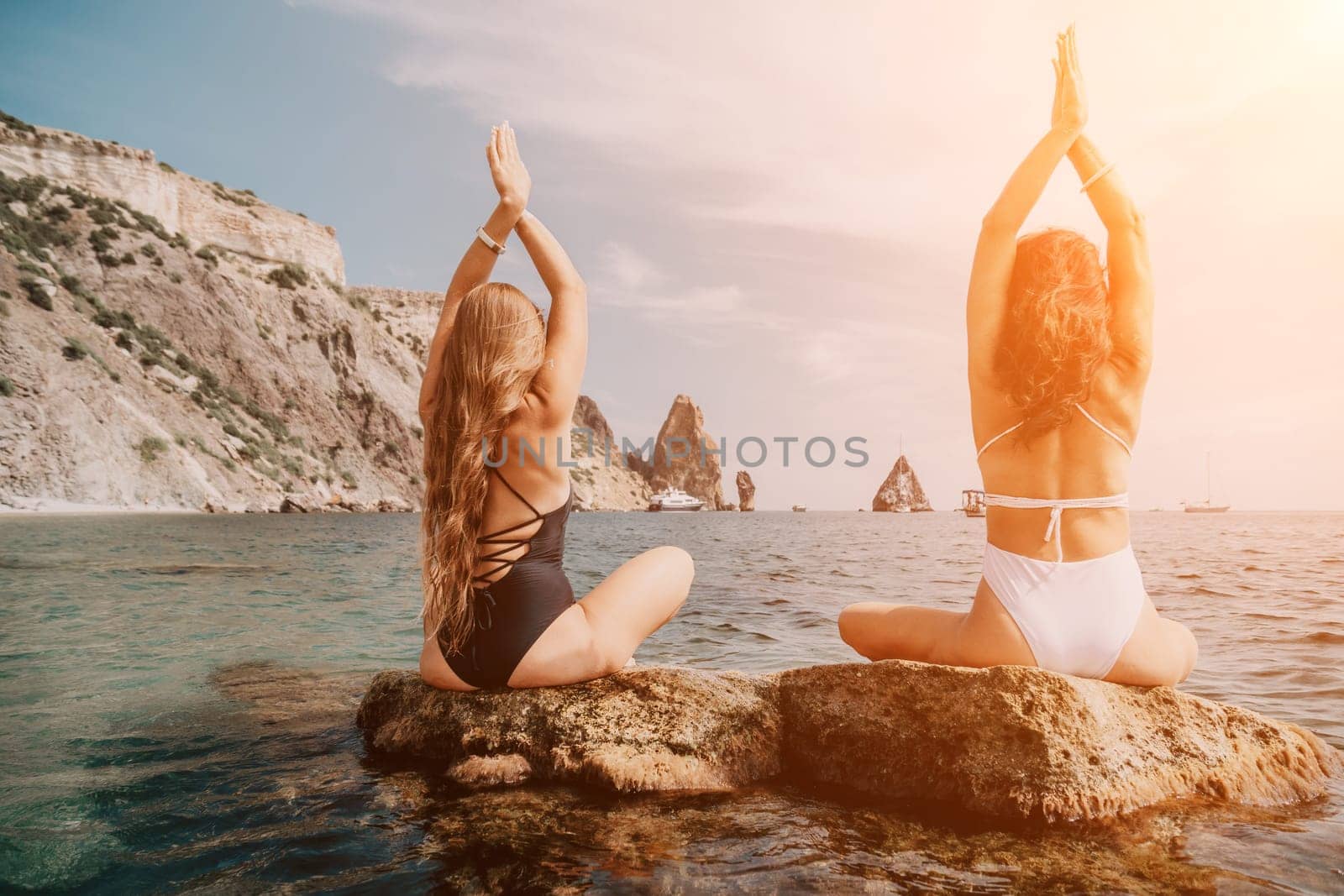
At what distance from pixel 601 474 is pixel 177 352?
55.1 m

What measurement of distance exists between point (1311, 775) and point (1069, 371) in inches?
80.4

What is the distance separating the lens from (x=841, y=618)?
3891 mm

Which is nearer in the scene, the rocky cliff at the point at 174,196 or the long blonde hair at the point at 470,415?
the long blonde hair at the point at 470,415

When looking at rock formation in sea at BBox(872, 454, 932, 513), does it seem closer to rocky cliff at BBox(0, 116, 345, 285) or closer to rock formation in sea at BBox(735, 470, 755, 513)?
rock formation in sea at BBox(735, 470, 755, 513)

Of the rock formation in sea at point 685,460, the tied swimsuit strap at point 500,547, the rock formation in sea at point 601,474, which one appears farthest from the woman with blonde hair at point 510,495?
the rock formation in sea at point 685,460

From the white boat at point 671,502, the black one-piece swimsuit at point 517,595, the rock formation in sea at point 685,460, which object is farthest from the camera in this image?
the rock formation in sea at point 685,460

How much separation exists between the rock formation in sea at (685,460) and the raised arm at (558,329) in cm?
11775

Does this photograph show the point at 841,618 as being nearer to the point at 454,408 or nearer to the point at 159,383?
the point at 454,408

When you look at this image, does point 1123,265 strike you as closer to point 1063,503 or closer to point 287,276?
point 1063,503

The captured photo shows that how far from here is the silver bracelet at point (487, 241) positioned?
3.91 metres

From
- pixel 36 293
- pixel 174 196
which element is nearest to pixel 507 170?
pixel 36 293

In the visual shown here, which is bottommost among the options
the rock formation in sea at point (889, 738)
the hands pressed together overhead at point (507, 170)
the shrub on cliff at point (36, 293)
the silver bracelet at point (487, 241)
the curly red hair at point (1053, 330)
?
the rock formation in sea at point (889, 738)

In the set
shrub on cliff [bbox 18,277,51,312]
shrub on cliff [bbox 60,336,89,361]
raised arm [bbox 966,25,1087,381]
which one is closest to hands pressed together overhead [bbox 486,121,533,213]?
raised arm [bbox 966,25,1087,381]

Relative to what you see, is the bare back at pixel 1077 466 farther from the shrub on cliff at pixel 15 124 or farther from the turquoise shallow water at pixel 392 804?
the shrub on cliff at pixel 15 124
